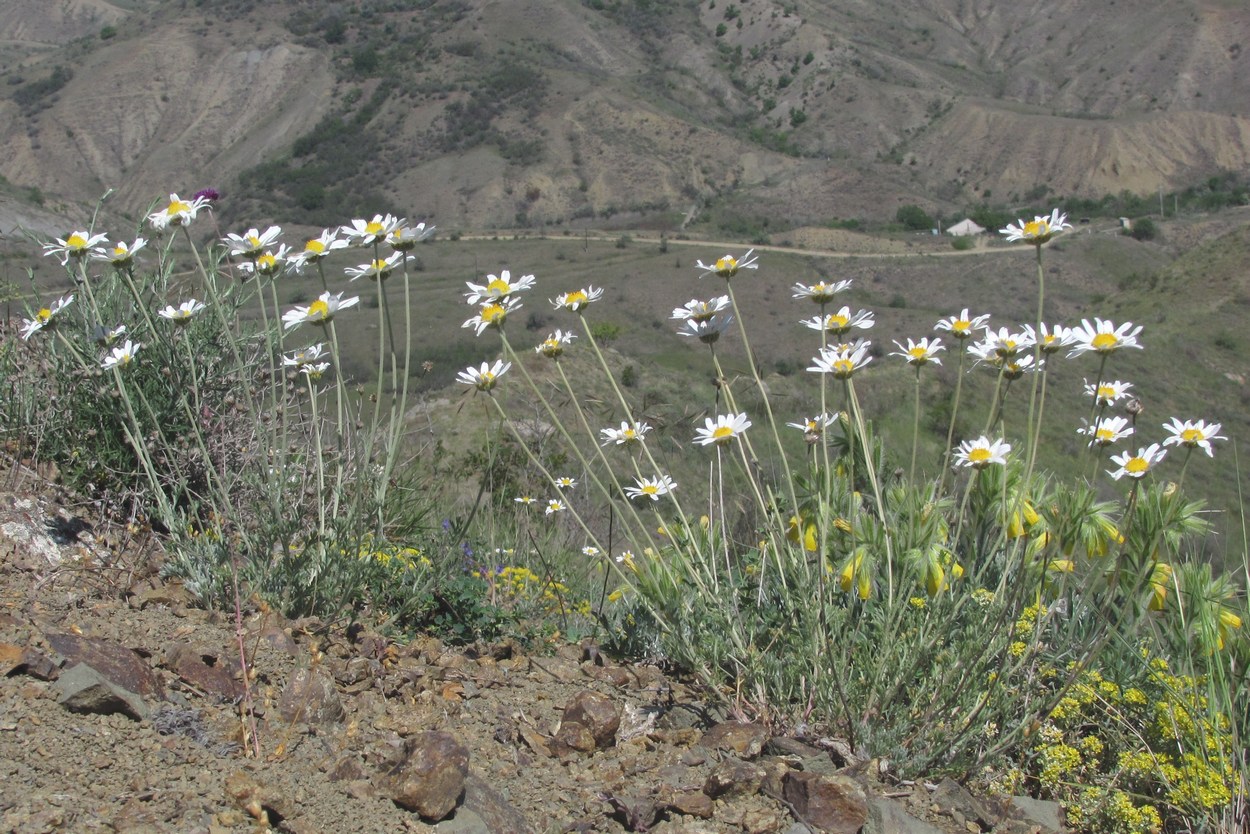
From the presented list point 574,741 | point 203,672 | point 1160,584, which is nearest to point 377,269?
point 203,672

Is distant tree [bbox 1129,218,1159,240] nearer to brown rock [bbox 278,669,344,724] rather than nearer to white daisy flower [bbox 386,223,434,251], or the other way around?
white daisy flower [bbox 386,223,434,251]

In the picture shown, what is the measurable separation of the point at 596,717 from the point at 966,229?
64915mm

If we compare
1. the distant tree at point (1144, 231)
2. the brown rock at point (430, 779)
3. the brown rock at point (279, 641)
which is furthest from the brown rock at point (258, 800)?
the distant tree at point (1144, 231)

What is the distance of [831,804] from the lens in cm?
221

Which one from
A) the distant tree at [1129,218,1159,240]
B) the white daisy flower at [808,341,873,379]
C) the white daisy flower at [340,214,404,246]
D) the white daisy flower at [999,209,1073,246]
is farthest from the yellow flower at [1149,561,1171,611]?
the distant tree at [1129,218,1159,240]

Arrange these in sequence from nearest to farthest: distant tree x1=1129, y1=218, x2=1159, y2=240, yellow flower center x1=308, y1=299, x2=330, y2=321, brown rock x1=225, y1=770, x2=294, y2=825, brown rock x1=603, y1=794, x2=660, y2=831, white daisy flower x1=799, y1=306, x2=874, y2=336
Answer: brown rock x1=225, y1=770, x2=294, y2=825
brown rock x1=603, y1=794, x2=660, y2=831
white daisy flower x1=799, y1=306, x2=874, y2=336
yellow flower center x1=308, y1=299, x2=330, y2=321
distant tree x1=1129, y1=218, x2=1159, y2=240

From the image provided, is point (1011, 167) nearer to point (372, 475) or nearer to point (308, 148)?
point (308, 148)

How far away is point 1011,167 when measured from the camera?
80438 millimetres

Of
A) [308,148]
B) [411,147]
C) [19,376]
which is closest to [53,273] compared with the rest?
[19,376]

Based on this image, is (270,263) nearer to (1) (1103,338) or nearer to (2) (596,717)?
(2) (596,717)

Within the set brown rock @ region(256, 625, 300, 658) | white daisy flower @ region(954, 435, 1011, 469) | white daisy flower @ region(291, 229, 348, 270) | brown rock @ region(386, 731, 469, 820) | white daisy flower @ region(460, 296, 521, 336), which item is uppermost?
white daisy flower @ region(291, 229, 348, 270)

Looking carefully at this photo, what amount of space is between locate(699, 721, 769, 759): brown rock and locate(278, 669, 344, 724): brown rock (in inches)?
36.0

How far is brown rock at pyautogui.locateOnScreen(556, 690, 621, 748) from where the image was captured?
258 centimetres

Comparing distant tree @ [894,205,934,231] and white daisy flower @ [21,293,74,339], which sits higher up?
white daisy flower @ [21,293,74,339]
